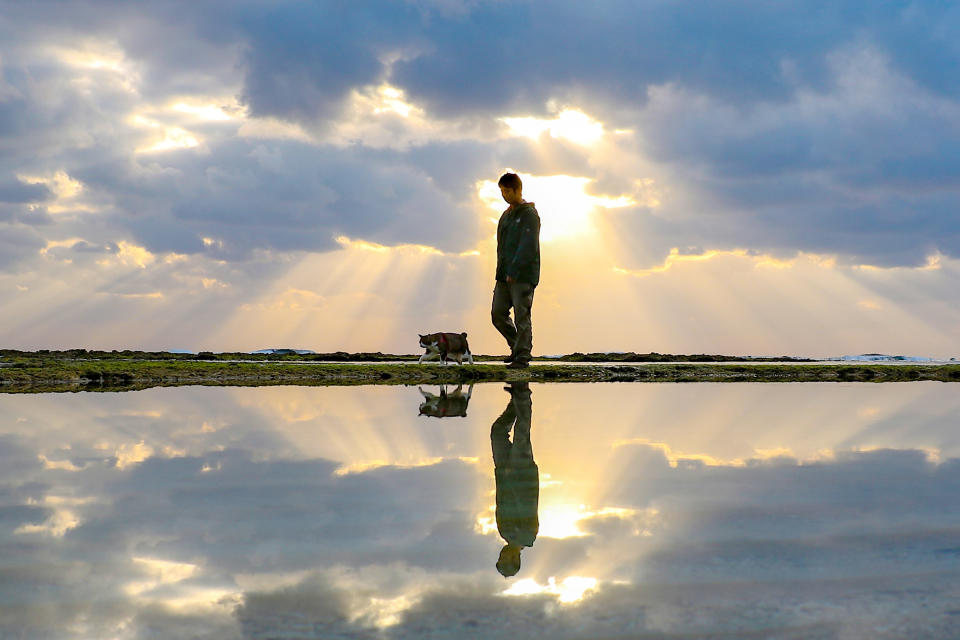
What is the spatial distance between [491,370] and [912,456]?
841 cm

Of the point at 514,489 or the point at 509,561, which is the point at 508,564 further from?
the point at 514,489

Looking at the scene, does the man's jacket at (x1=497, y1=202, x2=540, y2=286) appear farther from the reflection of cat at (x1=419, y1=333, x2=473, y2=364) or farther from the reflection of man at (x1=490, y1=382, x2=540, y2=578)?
the reflection of man at (x1=490, y1=382, x2=540, y2=578)

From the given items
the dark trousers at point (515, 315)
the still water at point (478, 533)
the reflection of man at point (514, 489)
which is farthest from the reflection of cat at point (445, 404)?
the dark trousers at point (515, 315)

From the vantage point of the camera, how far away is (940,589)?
1.76 m

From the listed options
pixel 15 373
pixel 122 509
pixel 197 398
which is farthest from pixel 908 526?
pixel 15 373

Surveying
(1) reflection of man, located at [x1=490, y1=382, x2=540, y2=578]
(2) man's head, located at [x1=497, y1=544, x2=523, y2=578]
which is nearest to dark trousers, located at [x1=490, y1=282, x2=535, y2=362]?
(1) reflection of man, located at [x1=490, y1=382, x2=540, y2=578]

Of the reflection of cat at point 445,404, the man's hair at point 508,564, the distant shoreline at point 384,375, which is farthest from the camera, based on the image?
the distant shoreline at point 384,375

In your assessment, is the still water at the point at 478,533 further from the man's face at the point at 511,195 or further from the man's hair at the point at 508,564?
the man's face at the point at 511,195

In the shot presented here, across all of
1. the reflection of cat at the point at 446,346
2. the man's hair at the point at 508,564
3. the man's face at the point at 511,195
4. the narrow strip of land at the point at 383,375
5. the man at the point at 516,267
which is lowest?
the man's hair at the point at 508,564

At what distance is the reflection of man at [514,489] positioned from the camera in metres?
2.12

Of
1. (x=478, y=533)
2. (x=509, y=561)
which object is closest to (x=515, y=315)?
(x=478, y=533)

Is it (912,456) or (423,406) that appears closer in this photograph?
(912,456)

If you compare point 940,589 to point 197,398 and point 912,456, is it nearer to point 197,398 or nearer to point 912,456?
point 912,456

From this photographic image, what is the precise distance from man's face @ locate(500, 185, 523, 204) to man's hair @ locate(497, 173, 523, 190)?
0.17 feet
